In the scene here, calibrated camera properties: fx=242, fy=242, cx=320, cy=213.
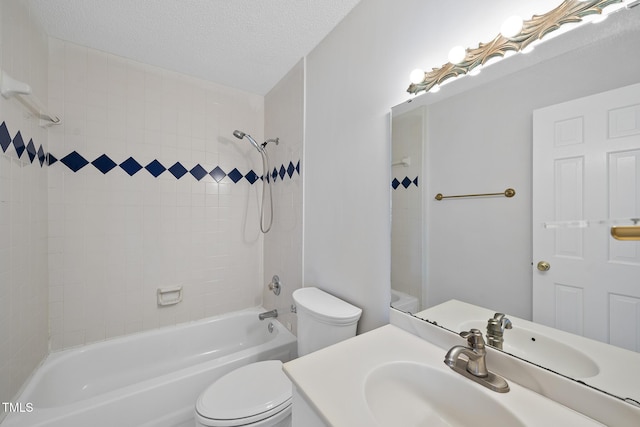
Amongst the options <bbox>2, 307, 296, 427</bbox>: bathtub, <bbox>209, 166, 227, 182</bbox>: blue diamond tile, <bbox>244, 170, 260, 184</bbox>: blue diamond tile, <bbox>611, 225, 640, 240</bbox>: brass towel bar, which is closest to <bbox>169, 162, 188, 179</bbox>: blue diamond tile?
<bbox>209, 166, 227, 182</bbox>: blue diamond tile

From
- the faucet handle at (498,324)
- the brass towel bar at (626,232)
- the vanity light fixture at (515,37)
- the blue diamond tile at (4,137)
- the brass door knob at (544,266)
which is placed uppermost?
the vanity light fixture at (515,37)

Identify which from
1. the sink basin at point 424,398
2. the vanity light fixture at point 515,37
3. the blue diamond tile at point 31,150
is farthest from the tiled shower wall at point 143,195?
the sink basin at point 424,398

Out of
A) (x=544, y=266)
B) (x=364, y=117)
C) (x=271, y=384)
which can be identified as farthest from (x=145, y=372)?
(x=544, y=266)

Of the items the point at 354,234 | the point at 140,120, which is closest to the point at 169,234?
the point at 140,120

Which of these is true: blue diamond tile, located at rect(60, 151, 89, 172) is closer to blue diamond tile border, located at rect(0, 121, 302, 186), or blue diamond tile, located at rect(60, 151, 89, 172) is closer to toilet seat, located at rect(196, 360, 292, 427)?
blue diamond tile border, located at rect(0, 121, 302, 186)

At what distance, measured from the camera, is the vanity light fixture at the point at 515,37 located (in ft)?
1.85

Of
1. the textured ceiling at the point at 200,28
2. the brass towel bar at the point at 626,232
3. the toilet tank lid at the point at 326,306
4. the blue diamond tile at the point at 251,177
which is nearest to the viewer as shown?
the brass towel bar at the point at 626,232

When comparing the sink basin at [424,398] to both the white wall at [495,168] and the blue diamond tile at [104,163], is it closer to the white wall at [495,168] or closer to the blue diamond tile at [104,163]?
the white wall at [495,168]

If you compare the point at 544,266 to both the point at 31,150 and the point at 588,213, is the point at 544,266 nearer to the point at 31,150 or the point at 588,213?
the point at 588,213

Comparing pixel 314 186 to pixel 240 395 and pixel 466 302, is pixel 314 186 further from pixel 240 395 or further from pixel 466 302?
pixel 240 395

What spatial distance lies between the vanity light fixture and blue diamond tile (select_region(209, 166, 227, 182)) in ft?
5.33

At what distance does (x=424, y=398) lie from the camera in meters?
0.69

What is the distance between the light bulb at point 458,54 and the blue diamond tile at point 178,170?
183 centimetres

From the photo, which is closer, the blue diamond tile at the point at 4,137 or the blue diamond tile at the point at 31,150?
the blue diamond tile at the point at 4,137
